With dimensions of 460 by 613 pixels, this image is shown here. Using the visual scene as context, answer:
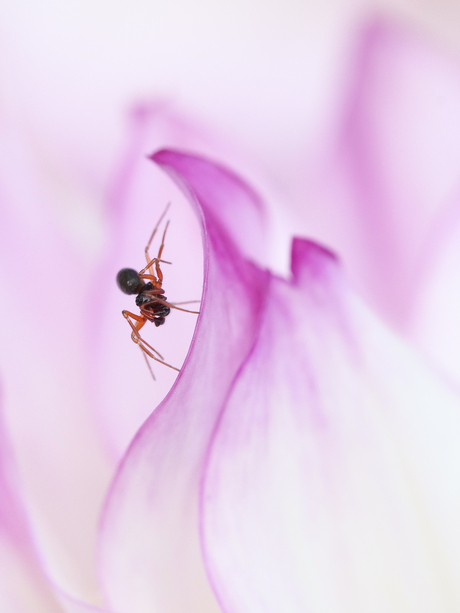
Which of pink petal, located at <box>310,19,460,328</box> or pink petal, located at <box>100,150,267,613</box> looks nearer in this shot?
pink petal, located at <box>100,150,267,613</box>

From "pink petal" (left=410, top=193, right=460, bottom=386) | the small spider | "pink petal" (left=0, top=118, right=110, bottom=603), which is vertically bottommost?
"pink petal" (left=0, top=118, right=110, bottom=603)

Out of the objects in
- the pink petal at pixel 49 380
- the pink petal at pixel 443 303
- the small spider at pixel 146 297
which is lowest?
the pink petal at pixel 49 380

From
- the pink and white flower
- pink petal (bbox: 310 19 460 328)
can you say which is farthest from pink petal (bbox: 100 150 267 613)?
pink petal (bbox: 310 19 460 328)

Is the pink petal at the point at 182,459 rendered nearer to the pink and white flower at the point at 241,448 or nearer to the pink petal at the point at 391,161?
the pink and white flower at the point at 241,448

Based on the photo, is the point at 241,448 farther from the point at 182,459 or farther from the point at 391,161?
the point at 391,161

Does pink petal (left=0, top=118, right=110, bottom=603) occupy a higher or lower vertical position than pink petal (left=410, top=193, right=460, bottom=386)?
lower

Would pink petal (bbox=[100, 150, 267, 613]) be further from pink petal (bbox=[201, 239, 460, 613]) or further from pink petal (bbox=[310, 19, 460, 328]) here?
pink petal (bbox=[310, 19, 460, 328])

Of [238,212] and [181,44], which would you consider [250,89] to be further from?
[238,212]

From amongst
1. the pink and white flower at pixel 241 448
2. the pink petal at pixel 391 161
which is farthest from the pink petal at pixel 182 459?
the pink petal at pixel 391 161

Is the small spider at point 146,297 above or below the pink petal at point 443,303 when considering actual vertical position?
below
